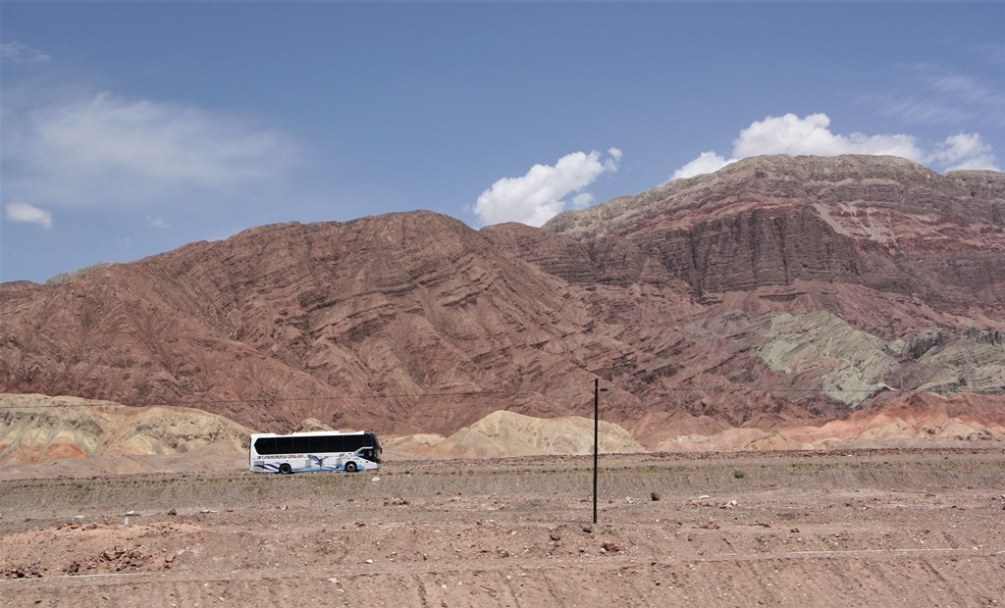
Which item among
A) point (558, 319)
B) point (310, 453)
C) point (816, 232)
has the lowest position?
A: point (310, 453)

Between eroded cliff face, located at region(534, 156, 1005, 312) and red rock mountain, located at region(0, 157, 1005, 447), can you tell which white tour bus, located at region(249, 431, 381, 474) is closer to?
red rock mountain, located at region(0, 157, 1005, 447)

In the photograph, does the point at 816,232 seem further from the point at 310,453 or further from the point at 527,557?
the point at 527,557

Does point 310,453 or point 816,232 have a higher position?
point 816,232

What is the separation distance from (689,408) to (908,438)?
1040 inches

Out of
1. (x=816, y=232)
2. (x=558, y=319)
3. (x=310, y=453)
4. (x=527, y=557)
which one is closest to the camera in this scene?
(x=527, y=557)

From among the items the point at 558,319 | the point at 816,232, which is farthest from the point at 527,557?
the point at 816,232

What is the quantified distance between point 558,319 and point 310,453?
2840 inches

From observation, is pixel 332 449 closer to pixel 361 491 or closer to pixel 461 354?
pixel 361 491

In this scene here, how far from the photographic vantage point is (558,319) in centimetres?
12812

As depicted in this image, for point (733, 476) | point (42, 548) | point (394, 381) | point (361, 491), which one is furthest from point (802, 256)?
point (42, 548)

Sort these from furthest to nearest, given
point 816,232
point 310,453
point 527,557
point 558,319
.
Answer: point 816,232, point 558,319, point 310,453, point 527,557

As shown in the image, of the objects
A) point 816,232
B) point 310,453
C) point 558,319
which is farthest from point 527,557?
point 816,232

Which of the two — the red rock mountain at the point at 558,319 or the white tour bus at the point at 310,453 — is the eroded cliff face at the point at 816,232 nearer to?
the red rock mountain at the point at 558,319

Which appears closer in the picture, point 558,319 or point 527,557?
point 527,557
